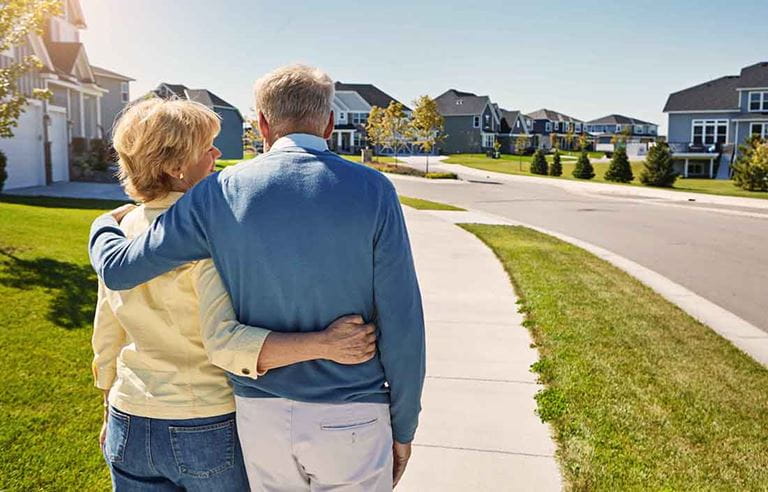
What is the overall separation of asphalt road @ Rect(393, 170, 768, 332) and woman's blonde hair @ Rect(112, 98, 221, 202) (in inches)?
313

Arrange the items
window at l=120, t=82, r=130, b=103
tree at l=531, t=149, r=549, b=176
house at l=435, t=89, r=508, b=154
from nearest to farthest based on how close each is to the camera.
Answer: window at l=120, t=82, r=130, b=103 → tree at l=531, t=149, r=549, b=176 → house at l=435, t=89, r=508, b=154

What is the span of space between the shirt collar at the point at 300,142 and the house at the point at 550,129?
314ft

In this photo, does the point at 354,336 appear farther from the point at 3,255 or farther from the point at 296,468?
the point at 3,255

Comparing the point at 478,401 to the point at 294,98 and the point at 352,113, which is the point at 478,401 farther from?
the point at 352,113

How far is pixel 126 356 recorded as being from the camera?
7.70ft

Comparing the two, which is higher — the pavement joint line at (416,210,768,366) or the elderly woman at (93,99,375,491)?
the elderly woman at (93,99,375,491)

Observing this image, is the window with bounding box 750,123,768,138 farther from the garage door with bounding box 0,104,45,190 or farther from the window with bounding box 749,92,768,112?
the garage door with bounding box 0,104,45,190

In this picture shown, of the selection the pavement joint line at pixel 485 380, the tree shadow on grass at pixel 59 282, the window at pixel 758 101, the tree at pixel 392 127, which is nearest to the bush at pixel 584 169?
the tree at pixel 392 127

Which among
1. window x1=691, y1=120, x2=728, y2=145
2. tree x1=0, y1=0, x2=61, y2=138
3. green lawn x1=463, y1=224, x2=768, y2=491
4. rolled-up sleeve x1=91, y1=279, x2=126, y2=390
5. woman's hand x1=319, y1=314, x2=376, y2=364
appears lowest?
green lawn x1=463, y1=224, x2=768, y2=491

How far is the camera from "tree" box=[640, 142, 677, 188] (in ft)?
122

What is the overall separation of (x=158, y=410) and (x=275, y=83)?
43.6 inches

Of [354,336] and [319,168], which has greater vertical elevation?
[319,168]

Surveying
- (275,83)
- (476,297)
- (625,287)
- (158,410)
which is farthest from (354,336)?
(625,287)

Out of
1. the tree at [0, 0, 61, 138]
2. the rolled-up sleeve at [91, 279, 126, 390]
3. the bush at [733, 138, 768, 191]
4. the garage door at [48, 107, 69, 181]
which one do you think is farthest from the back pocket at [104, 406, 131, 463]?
the bush at [733, 138, 768, 191]
